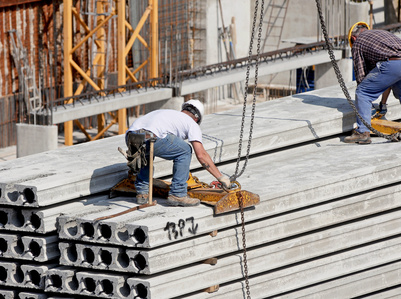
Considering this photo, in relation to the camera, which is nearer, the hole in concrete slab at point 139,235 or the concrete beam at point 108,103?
the hole in concrete slab at point 139,235

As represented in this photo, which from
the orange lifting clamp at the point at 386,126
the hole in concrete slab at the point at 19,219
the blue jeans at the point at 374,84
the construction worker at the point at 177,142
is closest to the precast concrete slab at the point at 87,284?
the hole in concrete slab at the point at 19,219

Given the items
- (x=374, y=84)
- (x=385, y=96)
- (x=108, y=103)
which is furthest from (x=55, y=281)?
(x=108, y=103)

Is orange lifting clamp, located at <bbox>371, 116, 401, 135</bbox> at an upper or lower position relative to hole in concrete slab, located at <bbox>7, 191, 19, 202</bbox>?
upper

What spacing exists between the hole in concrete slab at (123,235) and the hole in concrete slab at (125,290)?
415 millimetres

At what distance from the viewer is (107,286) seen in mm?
7301

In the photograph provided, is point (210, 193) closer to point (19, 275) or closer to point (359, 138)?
point (19, 275)

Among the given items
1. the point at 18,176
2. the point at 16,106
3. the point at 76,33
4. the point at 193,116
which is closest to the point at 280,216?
the point at 193,116

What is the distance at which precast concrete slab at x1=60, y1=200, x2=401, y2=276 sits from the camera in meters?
7.13

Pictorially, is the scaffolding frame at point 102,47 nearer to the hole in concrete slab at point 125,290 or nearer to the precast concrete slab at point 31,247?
the precast concrete slab at point 31,247

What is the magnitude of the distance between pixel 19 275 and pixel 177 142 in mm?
1974

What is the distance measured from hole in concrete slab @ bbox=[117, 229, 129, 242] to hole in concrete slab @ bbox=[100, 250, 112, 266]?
25 cm

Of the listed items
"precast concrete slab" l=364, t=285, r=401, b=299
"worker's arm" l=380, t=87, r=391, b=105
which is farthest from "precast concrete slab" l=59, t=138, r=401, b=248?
"precast concrete slab" l=364, t=285, r=401, b=299

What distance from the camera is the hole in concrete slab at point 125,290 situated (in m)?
7.19

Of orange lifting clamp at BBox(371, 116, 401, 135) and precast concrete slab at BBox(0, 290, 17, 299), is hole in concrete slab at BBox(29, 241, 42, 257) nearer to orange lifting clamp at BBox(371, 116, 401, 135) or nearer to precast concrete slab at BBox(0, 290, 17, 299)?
precast concrete slab at BBox(0, 290, 17, 299)
